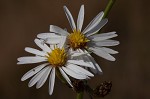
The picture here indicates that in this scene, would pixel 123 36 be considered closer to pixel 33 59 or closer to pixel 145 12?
pixel 145 12

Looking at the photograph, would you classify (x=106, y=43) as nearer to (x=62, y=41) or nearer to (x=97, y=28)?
(x=97, y=28)

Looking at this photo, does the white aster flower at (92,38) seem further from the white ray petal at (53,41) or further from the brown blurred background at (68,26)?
the brown blurred background at (68,26)

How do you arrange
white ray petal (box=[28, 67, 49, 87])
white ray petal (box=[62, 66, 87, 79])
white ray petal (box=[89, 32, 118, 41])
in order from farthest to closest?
1. white ray petal (box=[89, 32, 118, 41])
2. white ray petal (box=[28, 67, 49, 87])
3. white ray petal (box=[62, 66, 87, 79])

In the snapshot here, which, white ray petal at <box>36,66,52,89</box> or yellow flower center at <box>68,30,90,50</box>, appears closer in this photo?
white ray petal at <box>36,66,52,89</box>

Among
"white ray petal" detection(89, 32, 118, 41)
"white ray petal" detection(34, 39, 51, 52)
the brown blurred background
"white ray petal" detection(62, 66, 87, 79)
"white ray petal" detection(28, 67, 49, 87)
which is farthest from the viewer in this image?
the brown blurred background

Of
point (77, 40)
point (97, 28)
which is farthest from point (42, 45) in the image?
point (97, 28)

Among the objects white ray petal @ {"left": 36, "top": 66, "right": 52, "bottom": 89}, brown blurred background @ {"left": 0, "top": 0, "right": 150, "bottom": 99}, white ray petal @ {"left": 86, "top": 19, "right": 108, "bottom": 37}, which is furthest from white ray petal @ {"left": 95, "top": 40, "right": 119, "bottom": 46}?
brown blurred background @ {"left": 0, "top": 0, "right": 150, "bottom": 99}

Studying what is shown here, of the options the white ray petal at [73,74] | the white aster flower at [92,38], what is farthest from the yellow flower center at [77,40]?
the white ray petal at [73,74]

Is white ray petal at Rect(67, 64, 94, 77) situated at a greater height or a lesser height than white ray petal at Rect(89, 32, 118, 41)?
lesser

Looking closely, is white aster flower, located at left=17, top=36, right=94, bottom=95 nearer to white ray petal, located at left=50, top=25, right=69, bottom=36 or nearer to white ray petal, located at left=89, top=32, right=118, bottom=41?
white ray petal, located at left=50, top=25, right=69, bottom=36
